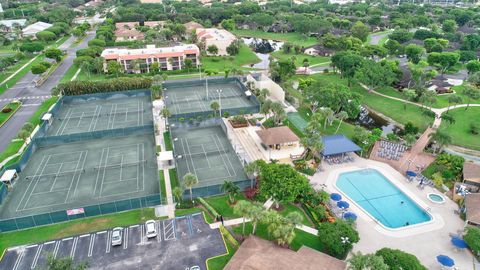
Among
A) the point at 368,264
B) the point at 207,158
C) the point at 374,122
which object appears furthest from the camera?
the point at 374,122

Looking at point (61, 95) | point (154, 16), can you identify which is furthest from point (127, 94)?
point (154, 16)

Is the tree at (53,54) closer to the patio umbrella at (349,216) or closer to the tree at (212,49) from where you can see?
the tree at (212,49)

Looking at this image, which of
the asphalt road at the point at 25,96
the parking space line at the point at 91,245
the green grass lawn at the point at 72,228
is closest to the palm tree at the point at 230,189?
the green grass lawn at the point at 72,228

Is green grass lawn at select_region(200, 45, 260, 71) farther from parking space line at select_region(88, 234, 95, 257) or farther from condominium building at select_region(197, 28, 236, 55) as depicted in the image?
parking space line at select_region(88, 234, 95, 257)

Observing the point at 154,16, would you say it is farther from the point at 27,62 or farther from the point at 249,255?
the point at 249,255

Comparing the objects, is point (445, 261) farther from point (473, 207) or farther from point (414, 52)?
point (414, 52)

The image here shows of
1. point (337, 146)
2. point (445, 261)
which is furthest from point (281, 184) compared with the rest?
point (445, 261)
